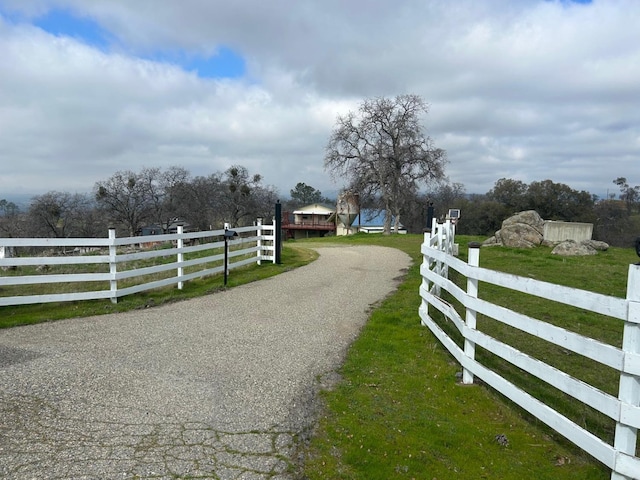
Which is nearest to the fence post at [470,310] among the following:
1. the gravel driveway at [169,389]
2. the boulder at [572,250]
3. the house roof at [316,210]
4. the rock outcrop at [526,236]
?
the gravel driveway at [169,389]

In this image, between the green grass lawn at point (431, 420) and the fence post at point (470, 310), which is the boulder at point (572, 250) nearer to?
the green grass lawn at point (431, 420)

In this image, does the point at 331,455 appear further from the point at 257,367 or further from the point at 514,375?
the point at 514,375

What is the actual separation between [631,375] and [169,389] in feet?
13.3

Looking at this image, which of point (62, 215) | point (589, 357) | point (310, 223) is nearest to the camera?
point (589, 357)

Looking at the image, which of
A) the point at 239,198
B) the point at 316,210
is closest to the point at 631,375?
the point at 239,198

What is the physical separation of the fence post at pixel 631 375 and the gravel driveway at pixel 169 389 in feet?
7.41

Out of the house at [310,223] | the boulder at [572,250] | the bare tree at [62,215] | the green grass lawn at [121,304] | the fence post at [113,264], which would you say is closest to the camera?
the green grass lawn at [121,304]

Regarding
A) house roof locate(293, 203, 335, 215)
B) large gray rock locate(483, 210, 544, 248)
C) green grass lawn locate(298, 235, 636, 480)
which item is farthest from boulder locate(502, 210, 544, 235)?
house roof locate(293, 203, 335, 215)

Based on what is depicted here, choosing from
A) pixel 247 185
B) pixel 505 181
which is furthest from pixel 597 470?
pixel 505 181

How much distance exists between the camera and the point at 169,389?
15.0 feet

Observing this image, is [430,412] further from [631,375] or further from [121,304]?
[121,304]

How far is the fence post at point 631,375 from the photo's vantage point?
2.84 meters

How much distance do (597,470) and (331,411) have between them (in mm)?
2172

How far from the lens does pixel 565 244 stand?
1703 centimetres
